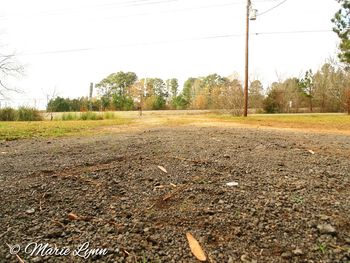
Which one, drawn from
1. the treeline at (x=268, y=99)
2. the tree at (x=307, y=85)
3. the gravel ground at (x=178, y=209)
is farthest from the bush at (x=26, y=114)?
the tree at (x=307, y=85)

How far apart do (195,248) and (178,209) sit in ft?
1.40

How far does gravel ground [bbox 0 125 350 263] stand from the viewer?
1.36 meters

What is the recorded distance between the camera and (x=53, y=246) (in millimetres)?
1415

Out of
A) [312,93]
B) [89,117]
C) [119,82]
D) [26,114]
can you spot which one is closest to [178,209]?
[89,117]

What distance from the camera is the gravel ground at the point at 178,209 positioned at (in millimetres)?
1361

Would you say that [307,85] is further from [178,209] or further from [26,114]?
[178,209]

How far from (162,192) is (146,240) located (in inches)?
25.7

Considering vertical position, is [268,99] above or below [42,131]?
above

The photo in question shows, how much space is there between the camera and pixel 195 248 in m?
1.38

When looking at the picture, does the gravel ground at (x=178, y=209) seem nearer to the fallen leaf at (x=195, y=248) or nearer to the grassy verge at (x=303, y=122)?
the fallen leaf at (x=195, y=248)

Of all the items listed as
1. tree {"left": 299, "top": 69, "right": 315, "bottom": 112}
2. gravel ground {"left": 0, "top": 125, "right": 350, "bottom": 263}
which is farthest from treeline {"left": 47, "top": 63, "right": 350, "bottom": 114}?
gravel ground {"left": 0, "top": 125, "right": 350, "bottom": 263}
